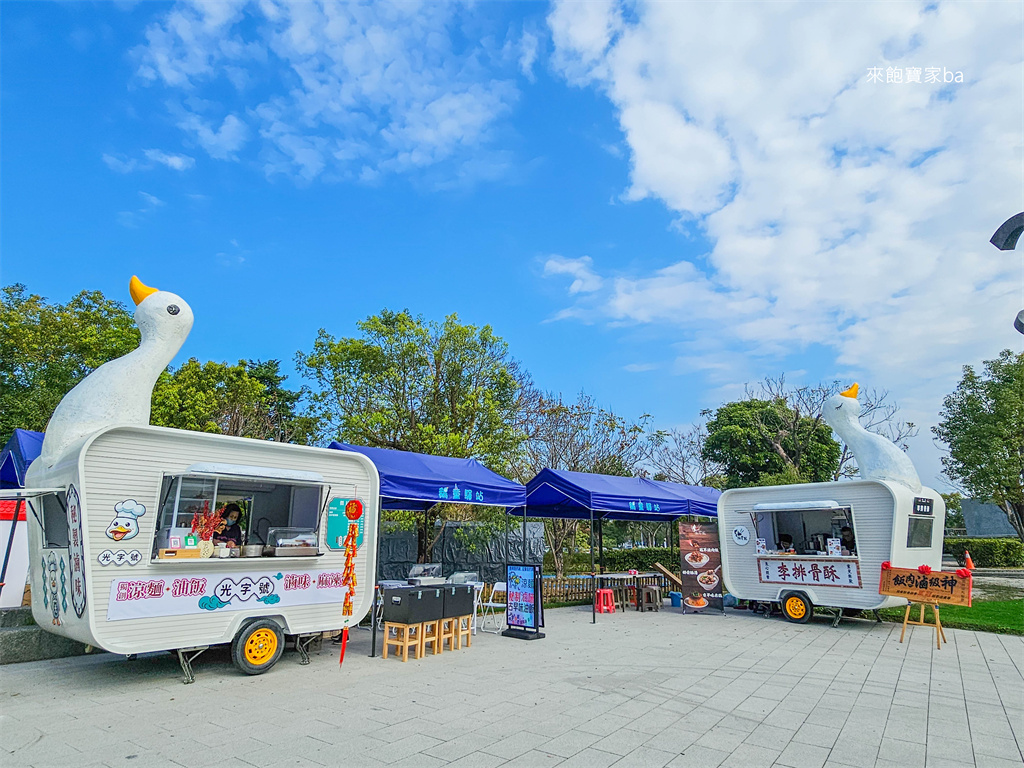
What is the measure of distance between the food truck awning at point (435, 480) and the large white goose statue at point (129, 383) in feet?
8.79

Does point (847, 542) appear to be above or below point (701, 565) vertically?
above

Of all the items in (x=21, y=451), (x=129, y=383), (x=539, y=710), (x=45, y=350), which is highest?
(x=45, y=350)

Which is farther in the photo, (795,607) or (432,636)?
(795,607)

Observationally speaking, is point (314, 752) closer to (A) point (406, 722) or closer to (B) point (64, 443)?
(A) point (406, 722)

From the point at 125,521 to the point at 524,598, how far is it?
5735mm

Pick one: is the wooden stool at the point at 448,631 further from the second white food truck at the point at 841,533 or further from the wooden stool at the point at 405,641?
the second white food truck at the point at 841,533

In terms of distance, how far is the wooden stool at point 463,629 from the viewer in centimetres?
847

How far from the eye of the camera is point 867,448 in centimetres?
1116

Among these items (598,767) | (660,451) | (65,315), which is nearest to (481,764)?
(598,767)

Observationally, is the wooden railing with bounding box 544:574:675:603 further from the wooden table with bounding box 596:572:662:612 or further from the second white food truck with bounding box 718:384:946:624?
the second white food truck with bounding box 718:384:946:624

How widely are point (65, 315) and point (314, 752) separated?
63.5 ft

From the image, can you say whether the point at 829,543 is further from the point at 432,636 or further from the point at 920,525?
the point at 432,636

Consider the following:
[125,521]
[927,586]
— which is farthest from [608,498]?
[125,521]

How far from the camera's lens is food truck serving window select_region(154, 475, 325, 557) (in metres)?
6.32
